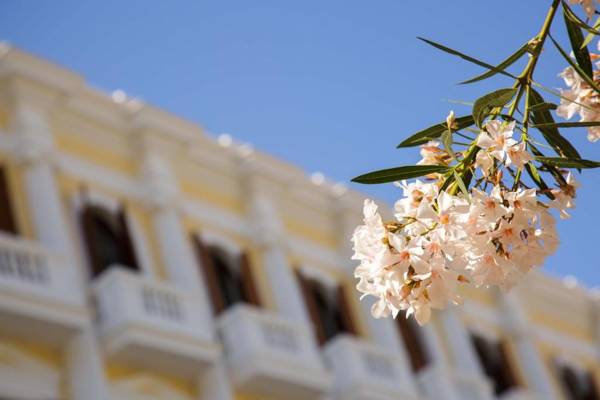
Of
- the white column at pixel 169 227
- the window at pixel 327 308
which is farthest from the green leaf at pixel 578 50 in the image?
the window at pixel 327 308

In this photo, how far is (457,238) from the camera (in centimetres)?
264

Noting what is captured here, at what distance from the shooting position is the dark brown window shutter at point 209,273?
16328 millimetres

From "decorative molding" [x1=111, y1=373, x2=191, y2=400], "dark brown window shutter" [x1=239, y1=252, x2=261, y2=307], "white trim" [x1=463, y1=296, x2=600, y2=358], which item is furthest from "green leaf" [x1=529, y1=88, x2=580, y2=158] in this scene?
"white trim" [x1=463, y1=296, x2=600, y2=358]

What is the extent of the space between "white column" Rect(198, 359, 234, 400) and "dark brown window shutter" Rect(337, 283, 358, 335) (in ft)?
11.8

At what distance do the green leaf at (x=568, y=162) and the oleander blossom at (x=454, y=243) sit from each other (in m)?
0.12

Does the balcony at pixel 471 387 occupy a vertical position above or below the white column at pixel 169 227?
below

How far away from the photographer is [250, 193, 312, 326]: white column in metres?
17.2

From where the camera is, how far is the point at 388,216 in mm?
19703

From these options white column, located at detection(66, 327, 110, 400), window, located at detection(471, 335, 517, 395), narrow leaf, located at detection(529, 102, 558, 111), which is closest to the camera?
narrow leaf, located at detection(529, 102, 558, 111)

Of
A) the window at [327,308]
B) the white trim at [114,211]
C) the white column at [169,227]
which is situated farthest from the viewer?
the window at [327,308]

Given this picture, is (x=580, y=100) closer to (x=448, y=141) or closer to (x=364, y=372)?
(x=448, y=141)

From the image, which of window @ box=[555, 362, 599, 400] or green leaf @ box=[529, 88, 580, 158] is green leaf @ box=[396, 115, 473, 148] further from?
window @ box=[555, 362, 599, 400]

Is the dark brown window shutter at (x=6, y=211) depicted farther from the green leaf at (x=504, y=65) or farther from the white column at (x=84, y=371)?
the green leaf at (x=504, y=65)

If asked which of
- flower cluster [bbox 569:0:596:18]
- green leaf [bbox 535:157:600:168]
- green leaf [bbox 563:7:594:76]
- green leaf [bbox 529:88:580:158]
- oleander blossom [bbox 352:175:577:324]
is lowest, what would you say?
oleander blossom [bbox 352:175:577:324]
